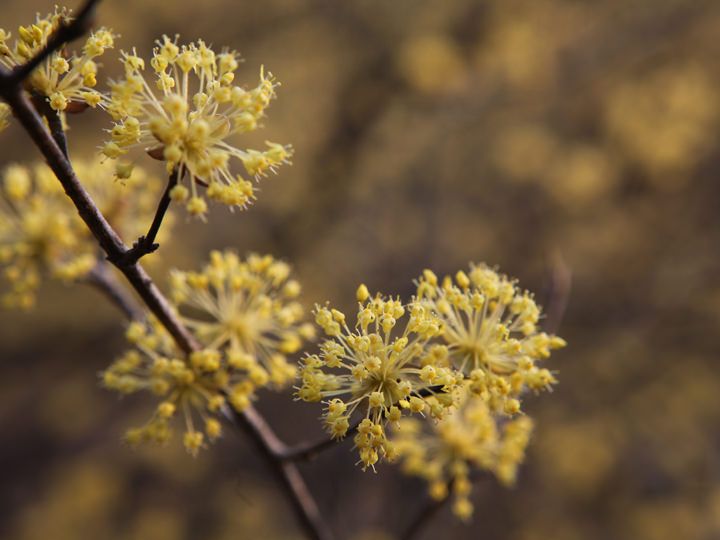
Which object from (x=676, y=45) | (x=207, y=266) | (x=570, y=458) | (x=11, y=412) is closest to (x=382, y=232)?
(x=570, y=458)

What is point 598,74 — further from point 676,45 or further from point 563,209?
point 563,209

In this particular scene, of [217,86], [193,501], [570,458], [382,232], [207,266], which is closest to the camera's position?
[217,86]

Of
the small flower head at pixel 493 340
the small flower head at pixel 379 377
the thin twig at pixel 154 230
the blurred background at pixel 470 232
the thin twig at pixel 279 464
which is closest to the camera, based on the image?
the thin twig at pixel 154 230

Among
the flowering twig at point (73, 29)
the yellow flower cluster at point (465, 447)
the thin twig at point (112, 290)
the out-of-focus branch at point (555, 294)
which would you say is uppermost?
the thin twig at point (112, 290)

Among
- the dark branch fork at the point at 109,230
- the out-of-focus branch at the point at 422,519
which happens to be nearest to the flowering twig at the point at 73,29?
the dark branch fork at the point at 109,230

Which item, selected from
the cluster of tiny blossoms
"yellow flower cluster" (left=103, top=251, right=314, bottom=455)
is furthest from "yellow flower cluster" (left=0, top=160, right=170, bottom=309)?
the cluster of tiny blossoms

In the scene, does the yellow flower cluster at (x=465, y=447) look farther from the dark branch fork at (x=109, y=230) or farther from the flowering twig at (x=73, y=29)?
the flowering twig at (x=73, y=29)

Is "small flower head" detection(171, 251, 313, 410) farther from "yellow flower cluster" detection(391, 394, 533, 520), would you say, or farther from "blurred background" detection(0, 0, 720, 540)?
"blurred background" detection(0, 0, 720, 540)

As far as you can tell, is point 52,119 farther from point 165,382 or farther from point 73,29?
point 165,382
